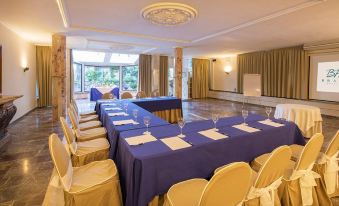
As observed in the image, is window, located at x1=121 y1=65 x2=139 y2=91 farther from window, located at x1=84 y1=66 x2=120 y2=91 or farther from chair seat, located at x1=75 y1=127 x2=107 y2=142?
chair seat, located at x1=75 y1=127 x2=107 y2=142

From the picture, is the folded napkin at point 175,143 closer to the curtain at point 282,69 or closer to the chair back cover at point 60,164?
the chair back cover at point 60,164

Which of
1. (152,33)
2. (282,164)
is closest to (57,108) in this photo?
(152,33)

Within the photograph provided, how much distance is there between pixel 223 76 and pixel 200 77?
1318 millimetres

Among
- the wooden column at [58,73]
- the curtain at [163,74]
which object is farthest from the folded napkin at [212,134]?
the curtain at [163,74]

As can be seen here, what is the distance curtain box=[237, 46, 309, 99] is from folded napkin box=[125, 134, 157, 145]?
7.34m

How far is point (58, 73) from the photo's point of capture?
18.0 feet

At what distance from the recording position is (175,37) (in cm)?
596

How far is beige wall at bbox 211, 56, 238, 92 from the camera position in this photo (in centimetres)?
1033

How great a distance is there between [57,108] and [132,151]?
5.02m

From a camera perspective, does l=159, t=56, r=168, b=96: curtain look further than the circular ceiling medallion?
Yes

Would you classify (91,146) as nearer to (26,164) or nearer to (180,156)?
(26,164)

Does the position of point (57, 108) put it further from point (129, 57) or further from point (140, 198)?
point (129, 57)

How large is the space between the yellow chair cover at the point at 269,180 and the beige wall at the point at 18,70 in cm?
576

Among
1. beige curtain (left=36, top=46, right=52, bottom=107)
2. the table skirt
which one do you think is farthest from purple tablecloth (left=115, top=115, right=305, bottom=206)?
beige curtain (left=36, top=46, right=52, bottom=107)
